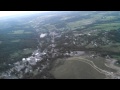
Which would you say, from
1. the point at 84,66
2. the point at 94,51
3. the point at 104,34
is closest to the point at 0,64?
the point at 84,66

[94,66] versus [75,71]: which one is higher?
[75,71]

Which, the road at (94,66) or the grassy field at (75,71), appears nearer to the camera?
the grassy field at (75,71)

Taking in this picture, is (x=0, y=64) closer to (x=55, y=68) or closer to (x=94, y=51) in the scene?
(x=55, y=68)

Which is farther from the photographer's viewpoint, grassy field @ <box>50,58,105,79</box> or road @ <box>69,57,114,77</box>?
road @ <box>69,57,114,77</box>

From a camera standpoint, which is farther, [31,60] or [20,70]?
[31,60]
